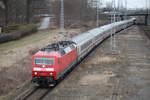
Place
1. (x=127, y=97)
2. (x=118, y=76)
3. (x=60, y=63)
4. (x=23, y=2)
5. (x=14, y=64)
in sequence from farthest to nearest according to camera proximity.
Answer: (x=23, y=2), (x=14, y=64), (x=118, y=76), (x=60, y=63), (x=127, y=97)

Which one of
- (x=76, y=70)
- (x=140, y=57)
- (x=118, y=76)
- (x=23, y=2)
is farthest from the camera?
(x=23, y=2)

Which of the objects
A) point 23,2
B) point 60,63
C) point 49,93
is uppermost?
point 23,2

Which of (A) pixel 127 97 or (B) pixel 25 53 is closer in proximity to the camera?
(A) pixel 127 97

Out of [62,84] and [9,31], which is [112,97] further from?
[9,31]

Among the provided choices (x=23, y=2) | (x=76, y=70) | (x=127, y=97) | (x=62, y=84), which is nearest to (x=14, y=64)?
(x=76, y=70)

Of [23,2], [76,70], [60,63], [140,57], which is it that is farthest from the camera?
[23,2]

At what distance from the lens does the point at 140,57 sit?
37.1 meters

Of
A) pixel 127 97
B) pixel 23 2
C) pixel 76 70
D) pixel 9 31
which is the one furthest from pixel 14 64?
pixel 23 2

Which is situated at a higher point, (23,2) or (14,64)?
(23,2)

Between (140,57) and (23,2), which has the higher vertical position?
(23,2)

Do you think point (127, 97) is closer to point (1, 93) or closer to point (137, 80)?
point (137, 80)

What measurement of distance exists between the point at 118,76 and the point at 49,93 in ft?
23.7

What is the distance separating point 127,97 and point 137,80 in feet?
17.2

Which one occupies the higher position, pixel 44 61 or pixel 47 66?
pixel 44 61
